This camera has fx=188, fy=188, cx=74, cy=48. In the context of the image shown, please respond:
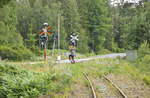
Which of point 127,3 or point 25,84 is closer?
point 25,84

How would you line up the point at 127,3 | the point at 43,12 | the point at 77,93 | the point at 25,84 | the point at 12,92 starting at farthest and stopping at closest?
the point at 127,3, the point at 43,12, the point at 77,93, the point at 25,84, the point at 12,92

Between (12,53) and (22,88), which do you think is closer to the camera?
(22,88)

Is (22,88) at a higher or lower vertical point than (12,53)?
higher

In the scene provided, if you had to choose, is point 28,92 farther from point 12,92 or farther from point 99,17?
point 99,17

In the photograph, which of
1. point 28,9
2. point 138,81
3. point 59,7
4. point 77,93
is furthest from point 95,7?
point 77,93

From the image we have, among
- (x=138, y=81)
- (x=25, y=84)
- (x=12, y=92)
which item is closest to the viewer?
(x=12, y=92)

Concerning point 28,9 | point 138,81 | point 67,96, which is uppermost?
point 28,9

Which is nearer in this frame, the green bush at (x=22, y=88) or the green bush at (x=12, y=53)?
the green bush at (x=22, y=88)

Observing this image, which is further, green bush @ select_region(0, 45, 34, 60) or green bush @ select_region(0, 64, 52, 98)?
green bush @ select_region(0, 45, 34, 60)

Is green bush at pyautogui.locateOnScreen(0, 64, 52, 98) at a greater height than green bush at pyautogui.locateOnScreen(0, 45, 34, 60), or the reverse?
green bush at pyautogui.locateOnScreen(0, 64, 52, 98)

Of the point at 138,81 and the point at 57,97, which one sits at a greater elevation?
the point at 57,97

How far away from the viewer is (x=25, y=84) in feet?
23.3

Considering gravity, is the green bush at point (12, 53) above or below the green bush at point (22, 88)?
below

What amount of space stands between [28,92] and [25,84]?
463 mm
